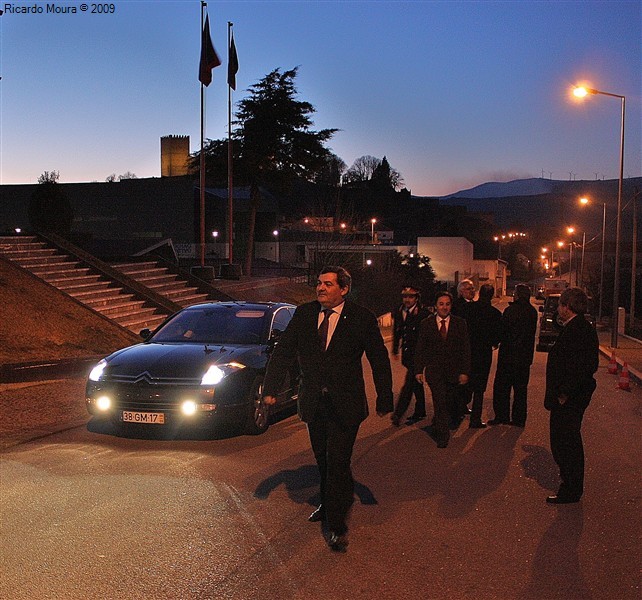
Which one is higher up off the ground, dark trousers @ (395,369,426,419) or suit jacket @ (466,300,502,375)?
suit jacket @ (466,300,502,375)

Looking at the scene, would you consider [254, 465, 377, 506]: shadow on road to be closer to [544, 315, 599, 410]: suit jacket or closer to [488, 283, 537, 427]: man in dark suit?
[544, 315, 599, 410]: suit jacket

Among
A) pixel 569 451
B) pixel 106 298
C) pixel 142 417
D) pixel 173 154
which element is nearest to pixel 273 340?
pixel 142 417

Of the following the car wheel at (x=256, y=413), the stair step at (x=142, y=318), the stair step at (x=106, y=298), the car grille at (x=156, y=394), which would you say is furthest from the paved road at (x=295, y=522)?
the stair step at (x=106, y=298)

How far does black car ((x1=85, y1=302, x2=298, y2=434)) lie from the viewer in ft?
28.2

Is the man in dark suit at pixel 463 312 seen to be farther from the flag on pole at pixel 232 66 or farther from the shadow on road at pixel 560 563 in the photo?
the flag on pole at pixel 232 66

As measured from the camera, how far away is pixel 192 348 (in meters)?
9.58

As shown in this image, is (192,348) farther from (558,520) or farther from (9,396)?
(558,520)

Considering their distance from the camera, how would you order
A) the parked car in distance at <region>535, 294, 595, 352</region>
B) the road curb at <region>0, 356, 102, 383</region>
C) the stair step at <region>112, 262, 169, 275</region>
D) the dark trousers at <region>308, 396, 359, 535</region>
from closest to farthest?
the dark trousers at <region>308, 396, 359, 535</region> → the road curb at <region>0, 356, 102, 383</region> → the stair step at <region>112, 262, 169, 275</region> → the parked car in distance at <region>535, 294, 595, 352</region>

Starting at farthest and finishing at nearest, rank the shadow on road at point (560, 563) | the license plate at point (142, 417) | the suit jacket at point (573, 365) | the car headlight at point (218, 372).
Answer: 1. the car headlight at point (218, 372)
2. the license plate at point (142, 417)
3. the suit jacket at point (573, 365)
4. the shadow on road at point (560, 563)

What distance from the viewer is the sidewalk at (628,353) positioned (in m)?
18.2

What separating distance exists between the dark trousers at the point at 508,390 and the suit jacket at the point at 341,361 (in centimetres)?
470

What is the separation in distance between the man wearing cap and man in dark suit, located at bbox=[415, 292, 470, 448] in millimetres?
922

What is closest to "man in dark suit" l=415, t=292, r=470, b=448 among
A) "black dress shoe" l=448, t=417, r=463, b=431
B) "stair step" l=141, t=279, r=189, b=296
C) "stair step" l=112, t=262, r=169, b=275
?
"black dress shoe" l=448, t=417, r=463, b=431

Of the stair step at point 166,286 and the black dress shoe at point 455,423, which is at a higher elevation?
the stair step at point 166,286
